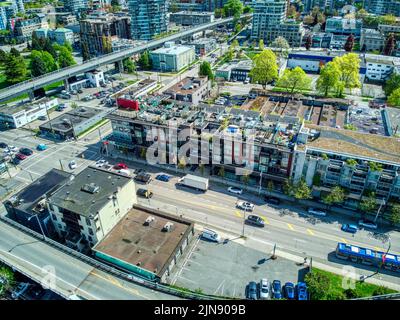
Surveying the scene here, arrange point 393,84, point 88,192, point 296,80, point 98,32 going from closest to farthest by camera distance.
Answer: point 88,192 < point 393,84 < point 296,80 < point 98,32

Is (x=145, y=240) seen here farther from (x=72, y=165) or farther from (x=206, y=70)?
(x=206, y=70)

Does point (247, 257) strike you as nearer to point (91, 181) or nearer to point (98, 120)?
point (91, 181)

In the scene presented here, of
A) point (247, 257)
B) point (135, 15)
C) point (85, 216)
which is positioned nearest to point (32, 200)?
point (85, 216)

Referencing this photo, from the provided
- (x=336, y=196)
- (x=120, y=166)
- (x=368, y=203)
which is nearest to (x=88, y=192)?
(x=120, y=166)

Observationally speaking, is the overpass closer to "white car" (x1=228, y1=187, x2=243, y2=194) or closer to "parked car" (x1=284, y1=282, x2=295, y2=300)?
"white car" (x1=228, y1=187, x2=243, y2=194)
